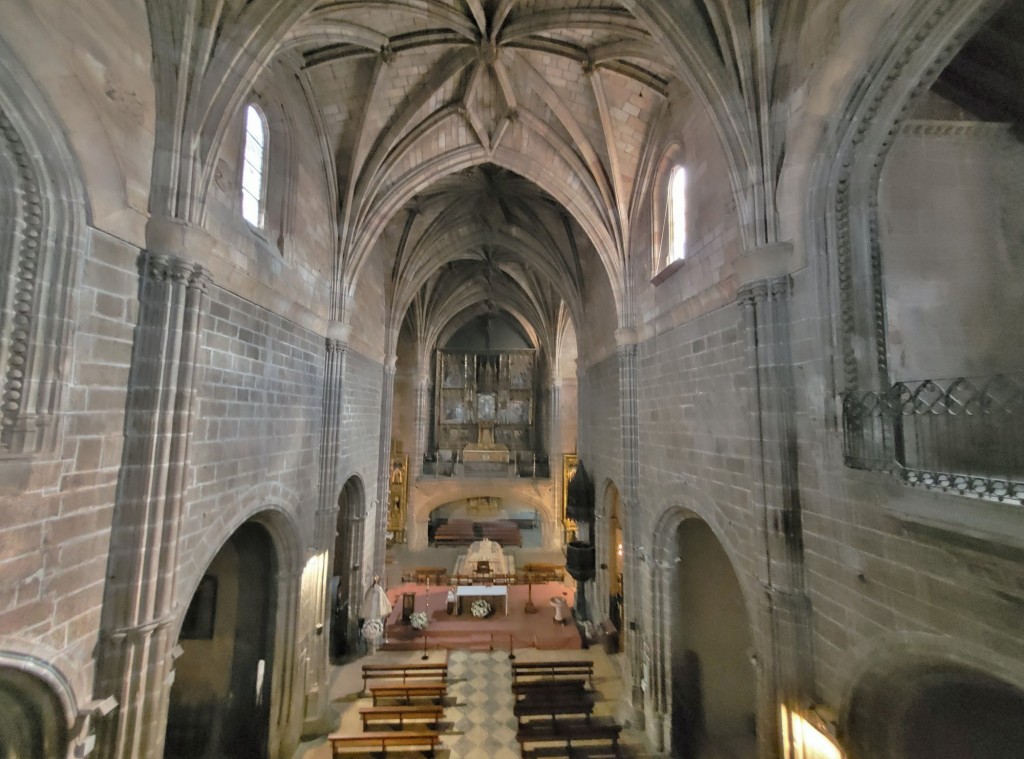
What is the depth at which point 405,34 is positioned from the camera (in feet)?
26.0

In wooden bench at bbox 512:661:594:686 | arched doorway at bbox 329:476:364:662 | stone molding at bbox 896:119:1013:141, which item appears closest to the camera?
stone molding at bbox 896:119:1013:141

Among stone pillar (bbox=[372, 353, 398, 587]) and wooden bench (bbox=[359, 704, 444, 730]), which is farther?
stone pillar (bbox=[372, 353, 398, 587])

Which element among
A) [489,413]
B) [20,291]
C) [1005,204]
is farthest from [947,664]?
[489,413]

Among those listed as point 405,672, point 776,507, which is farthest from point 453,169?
point 405,672

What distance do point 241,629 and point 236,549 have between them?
129 cm

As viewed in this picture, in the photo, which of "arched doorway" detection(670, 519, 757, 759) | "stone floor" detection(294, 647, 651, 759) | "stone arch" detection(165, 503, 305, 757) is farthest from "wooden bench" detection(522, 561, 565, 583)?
"stone arch" detection(165, 503, 305, 757)

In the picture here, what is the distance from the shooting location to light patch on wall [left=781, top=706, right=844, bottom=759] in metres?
4.33

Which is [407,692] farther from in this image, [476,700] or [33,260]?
[33,260]

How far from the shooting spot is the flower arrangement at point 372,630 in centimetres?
1201

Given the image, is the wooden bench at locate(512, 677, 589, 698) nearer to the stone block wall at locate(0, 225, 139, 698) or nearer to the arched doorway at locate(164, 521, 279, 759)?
the arched doorway at locate(164, 521, 279, 759)

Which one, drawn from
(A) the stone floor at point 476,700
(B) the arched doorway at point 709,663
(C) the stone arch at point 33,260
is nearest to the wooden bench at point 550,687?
(A) the stone floor at point 476,700

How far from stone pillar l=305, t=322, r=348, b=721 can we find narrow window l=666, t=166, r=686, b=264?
651 cm

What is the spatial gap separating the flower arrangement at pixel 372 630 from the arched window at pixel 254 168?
979cm

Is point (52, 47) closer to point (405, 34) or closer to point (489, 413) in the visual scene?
point (405, 34)
